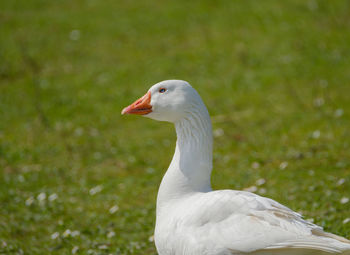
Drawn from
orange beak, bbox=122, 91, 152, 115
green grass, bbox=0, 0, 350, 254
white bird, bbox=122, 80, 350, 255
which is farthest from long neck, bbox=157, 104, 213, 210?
green grass, bbox=0, 0, 350, 254

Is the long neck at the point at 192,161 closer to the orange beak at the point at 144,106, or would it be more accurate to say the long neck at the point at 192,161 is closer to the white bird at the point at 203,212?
the white bird at the point at 203,212

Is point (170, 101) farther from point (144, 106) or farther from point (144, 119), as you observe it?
point (144, 119)

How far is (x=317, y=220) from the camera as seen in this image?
6020 mm

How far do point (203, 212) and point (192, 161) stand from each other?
72cm

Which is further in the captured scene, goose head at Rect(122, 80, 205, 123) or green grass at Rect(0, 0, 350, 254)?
green grass at Rect(0, 0, 350, 254)

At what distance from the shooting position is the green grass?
7.54m

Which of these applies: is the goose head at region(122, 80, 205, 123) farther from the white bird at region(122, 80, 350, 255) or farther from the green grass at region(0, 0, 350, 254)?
the green grass at region(0, 0, 350, 254)

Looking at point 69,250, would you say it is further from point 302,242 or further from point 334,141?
point 334,141

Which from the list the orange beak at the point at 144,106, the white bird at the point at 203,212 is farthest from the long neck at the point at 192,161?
the orange beak at the point at 144,106

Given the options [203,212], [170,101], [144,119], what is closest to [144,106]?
[170,101]

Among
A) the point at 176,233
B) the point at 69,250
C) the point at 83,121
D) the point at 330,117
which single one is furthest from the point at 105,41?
the point at 176,233

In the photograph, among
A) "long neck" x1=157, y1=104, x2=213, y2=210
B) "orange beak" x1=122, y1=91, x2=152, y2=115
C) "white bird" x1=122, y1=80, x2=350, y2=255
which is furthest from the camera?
"orange beak" x1=122, y1=91, x2=152, y2=115

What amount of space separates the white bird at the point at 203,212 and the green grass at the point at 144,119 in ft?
6.13

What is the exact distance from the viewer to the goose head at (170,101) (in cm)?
471
